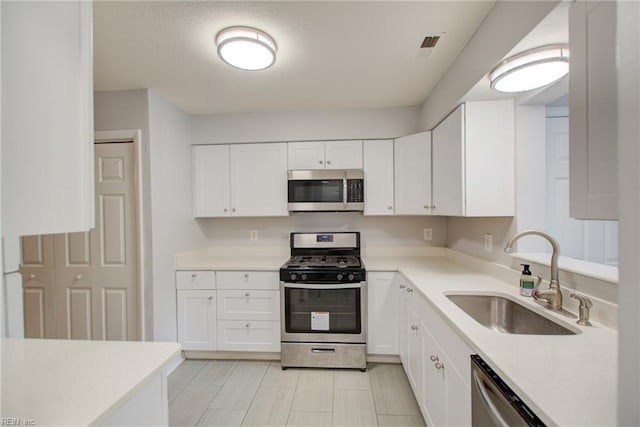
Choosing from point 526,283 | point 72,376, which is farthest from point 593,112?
point 72,376

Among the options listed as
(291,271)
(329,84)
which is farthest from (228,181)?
(329,84)

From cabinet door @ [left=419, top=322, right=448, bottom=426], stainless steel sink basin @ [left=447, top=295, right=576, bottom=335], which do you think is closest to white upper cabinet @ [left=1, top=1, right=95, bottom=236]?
cabinet door @ [left=419, top=322, right=448, bottom=426]

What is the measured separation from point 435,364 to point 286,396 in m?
1.17

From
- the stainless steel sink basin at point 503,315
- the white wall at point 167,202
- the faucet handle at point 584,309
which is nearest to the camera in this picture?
the faucet handle at point 584,309

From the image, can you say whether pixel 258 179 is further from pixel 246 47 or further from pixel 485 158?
pixel 485 158

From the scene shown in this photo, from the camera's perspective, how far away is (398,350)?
7.57 ft

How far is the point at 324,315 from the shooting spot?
229 centimetres

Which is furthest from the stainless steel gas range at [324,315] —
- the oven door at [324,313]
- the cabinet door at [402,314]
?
the cabinet door at [402,314]

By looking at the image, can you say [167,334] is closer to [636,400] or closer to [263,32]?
[263,32]

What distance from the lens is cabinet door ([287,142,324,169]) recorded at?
2.71 metres

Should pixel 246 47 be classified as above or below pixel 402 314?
above

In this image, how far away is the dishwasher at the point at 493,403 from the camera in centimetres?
74

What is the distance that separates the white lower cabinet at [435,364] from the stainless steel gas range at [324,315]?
40 centimetres

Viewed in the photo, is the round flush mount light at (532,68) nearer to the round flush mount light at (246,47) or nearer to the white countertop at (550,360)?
the white countertop at (550,360)
